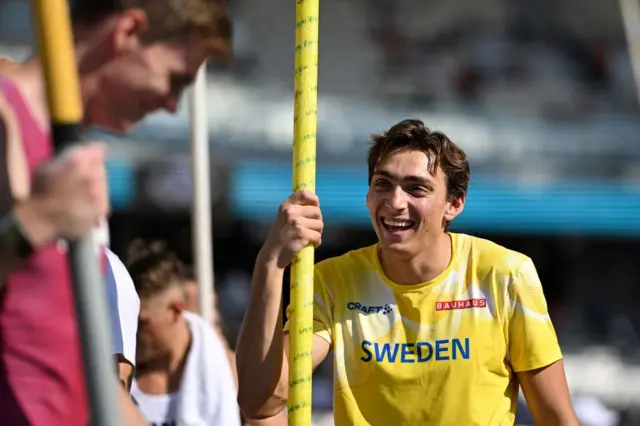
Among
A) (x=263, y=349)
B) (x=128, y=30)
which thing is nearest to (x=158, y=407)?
(x=263, y=349)

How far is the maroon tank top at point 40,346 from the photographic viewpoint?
6.66 feet

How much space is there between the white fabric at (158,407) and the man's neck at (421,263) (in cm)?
159

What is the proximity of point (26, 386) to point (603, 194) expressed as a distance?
555 inches

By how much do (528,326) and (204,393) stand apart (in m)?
1.83

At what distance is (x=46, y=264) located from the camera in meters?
2.03

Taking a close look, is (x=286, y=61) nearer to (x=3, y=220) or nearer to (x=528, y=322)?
(x=528, y=322)

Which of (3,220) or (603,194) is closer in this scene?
(3,220)

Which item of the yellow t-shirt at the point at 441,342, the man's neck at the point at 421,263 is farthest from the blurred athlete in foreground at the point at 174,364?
the man's neck at the point at 421,263

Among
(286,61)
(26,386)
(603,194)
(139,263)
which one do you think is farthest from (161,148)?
(26,386)

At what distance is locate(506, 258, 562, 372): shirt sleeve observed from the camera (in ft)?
10.6

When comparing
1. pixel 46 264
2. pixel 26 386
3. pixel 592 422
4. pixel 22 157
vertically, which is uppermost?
pixel 22 157

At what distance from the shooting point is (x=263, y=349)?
116 inches

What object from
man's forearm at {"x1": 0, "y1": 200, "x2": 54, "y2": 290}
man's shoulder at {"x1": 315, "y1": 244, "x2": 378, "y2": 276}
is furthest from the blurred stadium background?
man's forearm at {"x1": 0, "y1": 200, "x2": 54, "y2": 290}

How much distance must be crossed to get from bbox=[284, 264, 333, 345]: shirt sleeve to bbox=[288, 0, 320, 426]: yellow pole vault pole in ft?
1.93
